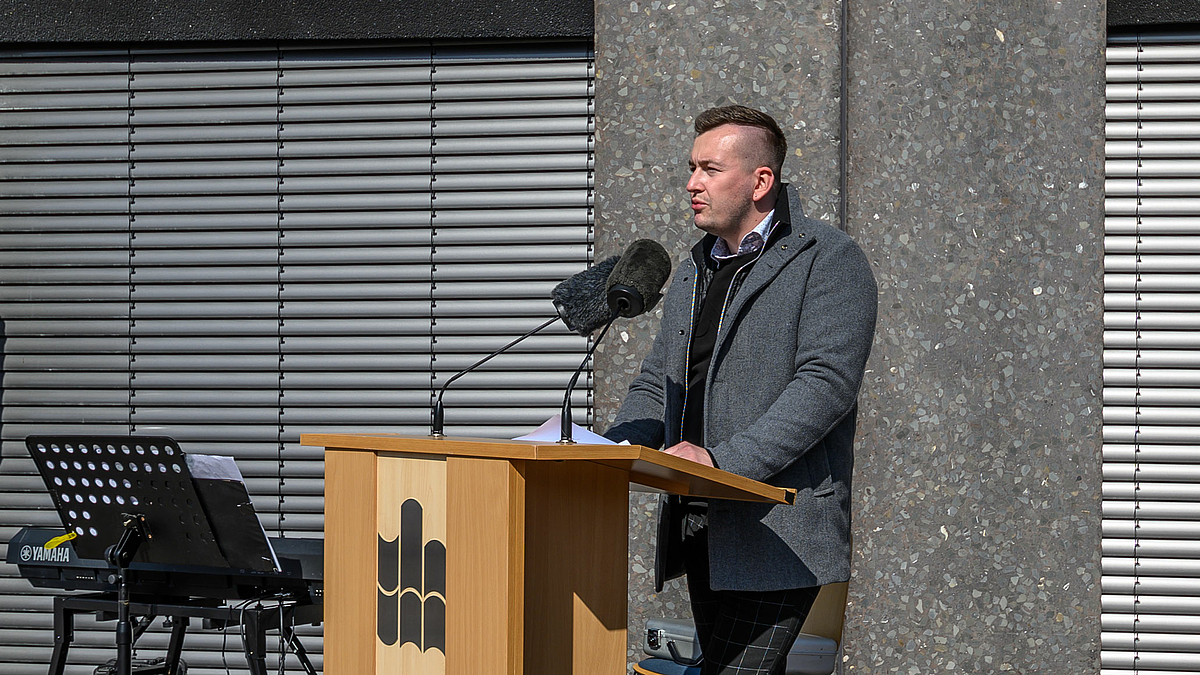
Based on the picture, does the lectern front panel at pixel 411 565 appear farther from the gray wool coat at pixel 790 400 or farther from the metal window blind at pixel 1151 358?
the metal window blind at pixel 1151 358

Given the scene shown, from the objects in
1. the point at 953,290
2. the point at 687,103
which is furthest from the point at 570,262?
the point at 953,290

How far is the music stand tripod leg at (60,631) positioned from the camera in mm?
3793

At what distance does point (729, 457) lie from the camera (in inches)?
107

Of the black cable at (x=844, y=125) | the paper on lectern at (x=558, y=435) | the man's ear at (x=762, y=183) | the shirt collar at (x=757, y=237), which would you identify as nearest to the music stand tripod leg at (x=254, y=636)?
the paper on lectern at (x=558, y=435)

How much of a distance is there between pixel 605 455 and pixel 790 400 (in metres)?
0.85

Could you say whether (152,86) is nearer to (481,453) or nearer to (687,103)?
(687,103)

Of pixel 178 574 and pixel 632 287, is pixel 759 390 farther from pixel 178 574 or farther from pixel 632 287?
pixel 178 574

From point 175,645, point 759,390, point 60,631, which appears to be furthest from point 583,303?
point 60,631

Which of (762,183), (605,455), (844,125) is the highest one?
(844,125)

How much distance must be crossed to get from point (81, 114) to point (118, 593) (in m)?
3.25

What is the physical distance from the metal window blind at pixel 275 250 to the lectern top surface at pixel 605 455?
3.20 metres

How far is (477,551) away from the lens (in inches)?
84.9

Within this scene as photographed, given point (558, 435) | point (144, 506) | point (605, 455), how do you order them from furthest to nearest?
point (144, 506), point (558, 435), point (605, 455)

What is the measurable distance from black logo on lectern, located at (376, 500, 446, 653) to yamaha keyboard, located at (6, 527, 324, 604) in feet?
4.48
